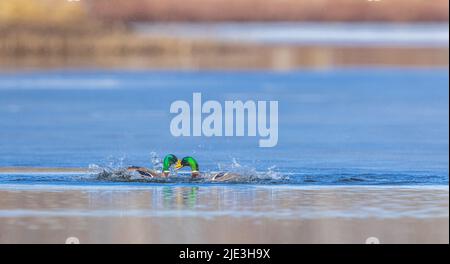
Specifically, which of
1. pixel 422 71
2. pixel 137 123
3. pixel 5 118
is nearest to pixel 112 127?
pixel 137 123

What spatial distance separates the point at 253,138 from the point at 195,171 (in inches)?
168

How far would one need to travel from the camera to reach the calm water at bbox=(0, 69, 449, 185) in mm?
11867

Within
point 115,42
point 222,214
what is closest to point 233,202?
point 222,214

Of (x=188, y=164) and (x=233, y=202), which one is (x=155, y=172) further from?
(x=233, y=202)

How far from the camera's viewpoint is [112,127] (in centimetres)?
1598

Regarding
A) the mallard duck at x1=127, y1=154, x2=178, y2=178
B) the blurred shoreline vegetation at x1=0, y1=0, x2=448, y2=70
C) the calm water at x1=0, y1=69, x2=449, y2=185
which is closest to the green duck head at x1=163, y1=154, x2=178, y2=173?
the mallard duck at x1=127, y1=154, x2=178, y2=178

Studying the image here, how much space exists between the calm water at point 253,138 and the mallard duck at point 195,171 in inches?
4.2

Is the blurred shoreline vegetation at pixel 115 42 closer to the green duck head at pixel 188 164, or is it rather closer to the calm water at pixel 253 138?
the calm water at pixel 253 138

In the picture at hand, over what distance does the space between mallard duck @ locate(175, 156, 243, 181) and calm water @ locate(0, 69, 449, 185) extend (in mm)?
108

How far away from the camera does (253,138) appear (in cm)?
1516

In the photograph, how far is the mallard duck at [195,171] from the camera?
428 inches

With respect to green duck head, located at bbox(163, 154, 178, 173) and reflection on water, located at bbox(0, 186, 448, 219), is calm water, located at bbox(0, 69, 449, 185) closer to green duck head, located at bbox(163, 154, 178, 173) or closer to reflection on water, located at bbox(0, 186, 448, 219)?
green duck head, located at bbox(163, 154, 178, 173)

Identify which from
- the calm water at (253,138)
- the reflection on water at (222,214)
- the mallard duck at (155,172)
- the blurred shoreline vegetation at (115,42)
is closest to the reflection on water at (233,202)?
the reflection on water at (222,214)
